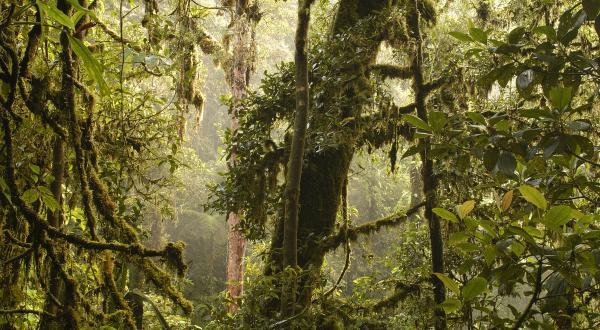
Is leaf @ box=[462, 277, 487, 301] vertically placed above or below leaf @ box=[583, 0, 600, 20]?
below

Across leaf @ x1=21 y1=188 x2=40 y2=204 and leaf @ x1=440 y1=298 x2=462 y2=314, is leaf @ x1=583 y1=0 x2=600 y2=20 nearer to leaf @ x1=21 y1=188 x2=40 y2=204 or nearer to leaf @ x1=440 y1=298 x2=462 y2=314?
leaf @ x1=440 y1=298 x2=462 y2=314

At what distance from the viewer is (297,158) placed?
116 inches

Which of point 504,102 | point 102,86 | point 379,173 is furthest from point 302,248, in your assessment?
point 379,173

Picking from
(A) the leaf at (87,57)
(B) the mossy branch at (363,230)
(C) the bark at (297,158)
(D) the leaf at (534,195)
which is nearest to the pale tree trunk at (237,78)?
(B) the mossy branch at (363,230)

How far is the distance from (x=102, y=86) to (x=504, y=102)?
414 centimetres

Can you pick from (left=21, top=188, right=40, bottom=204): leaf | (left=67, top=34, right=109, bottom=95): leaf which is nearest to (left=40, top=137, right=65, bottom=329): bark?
(left=21, top=188, right=40, bottom=204): leaf

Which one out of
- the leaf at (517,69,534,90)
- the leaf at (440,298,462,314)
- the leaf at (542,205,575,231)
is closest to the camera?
the leaf at (542,205,575,231)

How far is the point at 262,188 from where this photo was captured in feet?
14.5

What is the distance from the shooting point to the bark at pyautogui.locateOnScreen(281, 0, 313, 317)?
290 centimetres

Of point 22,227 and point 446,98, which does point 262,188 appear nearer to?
point 446,98

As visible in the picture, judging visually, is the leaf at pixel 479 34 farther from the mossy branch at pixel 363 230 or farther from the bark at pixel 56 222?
the mossy branch at pixel 363 230

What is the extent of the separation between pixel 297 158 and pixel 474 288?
5.52 ft

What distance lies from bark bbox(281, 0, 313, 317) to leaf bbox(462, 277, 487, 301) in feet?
5.19

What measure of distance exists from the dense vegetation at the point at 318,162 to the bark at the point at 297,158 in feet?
0.04
